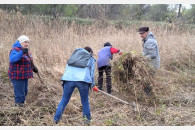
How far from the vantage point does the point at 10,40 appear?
260 inches

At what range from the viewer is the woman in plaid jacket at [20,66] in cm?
345

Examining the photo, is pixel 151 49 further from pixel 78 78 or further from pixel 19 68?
pixel 19 68

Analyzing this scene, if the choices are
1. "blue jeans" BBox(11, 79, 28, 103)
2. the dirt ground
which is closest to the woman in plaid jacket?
"blue jeans" BBox(11, 79, 28, 103)

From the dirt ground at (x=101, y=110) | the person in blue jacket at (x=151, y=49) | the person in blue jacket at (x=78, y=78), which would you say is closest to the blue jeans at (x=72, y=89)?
the person in blue jacket at (x=78, y=78)

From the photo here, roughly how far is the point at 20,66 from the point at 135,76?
219 cm

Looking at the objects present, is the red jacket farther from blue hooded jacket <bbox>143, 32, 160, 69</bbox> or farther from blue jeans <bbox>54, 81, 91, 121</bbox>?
blue hooded jacket <bbox>143, 32, 160, 69</bbox>

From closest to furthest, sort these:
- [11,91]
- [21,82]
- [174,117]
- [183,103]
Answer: [174,117], [21,82], [183,103], [11,91]

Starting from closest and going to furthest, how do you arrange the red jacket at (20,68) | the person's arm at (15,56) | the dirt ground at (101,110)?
1. the dirt ground at (101,110)
2. the person's arm at (15,56)
3. the red jacket at (20,68)

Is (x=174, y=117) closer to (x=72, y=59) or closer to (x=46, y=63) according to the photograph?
(x=72, y=59)

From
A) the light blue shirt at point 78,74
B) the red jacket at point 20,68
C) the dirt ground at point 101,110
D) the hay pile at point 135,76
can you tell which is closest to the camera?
the light blue shirt at point 78,74

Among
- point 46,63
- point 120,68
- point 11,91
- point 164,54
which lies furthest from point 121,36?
point 11,91

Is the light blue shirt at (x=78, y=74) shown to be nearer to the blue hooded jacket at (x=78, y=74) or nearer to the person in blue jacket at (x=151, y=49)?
the blue hooded jacket at (x=78, y=74)

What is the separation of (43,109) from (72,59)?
1.31 m

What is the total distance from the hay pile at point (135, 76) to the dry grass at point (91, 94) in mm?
174
